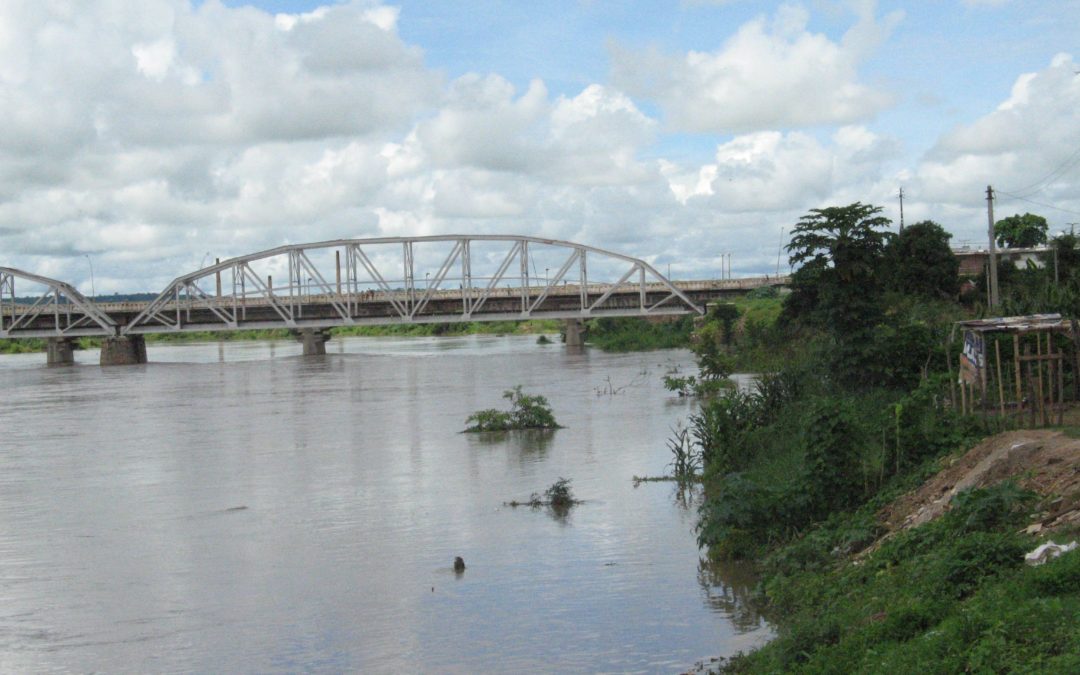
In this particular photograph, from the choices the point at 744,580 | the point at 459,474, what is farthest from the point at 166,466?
the point at 744,580

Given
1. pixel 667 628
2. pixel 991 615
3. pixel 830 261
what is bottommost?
pixel 667 628

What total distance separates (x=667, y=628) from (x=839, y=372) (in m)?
10.8

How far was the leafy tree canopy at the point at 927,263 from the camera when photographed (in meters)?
54.8

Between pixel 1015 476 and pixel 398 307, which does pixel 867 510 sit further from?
pixel 398 307

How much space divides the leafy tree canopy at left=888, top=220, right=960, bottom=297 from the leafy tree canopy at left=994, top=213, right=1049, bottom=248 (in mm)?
44474

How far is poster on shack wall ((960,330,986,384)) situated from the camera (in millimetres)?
17750

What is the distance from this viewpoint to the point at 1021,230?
101 metres

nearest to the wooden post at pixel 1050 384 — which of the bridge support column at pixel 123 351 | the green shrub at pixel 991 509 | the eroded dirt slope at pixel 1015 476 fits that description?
the eroded dirt slope at pixel 1015 476

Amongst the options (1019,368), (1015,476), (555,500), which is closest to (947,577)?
(1015,476)

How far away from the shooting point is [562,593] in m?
12.9

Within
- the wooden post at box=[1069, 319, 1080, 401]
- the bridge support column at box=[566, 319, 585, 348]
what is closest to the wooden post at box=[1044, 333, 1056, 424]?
the wooden post at box=[1069, 319, 1080, 401]

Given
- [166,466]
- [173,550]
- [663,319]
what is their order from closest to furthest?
1. [173,550]
2. [166,466]
3. [663,319]

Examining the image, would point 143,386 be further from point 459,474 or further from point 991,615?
point 991,615

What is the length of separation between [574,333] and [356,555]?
7763 centimetres
